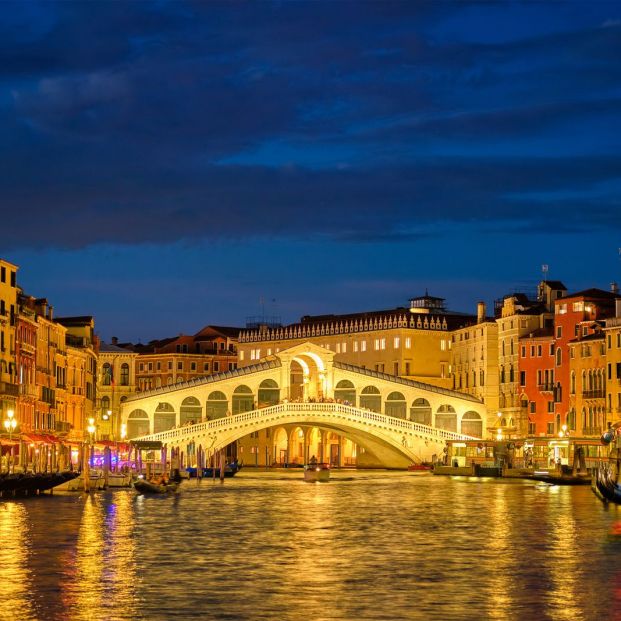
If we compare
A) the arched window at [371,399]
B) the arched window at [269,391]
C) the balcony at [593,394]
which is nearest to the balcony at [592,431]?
the balcony at [593,394]

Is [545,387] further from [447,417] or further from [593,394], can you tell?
[593,394]

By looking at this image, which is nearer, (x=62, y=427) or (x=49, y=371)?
(x=49, y=371)

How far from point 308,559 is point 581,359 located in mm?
54466

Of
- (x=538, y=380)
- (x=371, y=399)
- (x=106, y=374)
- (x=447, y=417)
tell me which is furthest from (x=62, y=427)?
(x=106, y=374)

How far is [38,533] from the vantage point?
3503cm

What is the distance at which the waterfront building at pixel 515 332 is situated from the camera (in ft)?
298

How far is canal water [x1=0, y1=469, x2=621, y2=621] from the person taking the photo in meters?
23.6

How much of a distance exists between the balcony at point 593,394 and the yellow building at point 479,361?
1126cm

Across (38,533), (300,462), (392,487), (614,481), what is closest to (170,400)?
(300,462)

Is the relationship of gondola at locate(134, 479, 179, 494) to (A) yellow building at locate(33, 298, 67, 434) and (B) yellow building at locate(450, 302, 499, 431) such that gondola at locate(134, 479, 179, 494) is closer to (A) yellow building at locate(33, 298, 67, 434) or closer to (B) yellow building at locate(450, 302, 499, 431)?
(A) yellow building at locate(33, 298, 67, 434)

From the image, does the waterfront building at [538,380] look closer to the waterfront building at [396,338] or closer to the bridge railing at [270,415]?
the bridge railing at [270,415]

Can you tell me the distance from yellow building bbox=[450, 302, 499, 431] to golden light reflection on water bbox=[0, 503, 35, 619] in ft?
187

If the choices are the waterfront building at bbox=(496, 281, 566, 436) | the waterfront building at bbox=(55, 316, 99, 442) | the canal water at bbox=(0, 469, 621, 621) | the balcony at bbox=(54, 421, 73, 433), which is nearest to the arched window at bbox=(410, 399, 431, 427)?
the waterfront building at bbox=(496, 281, 566, 436)

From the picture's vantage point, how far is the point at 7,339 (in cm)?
6288
